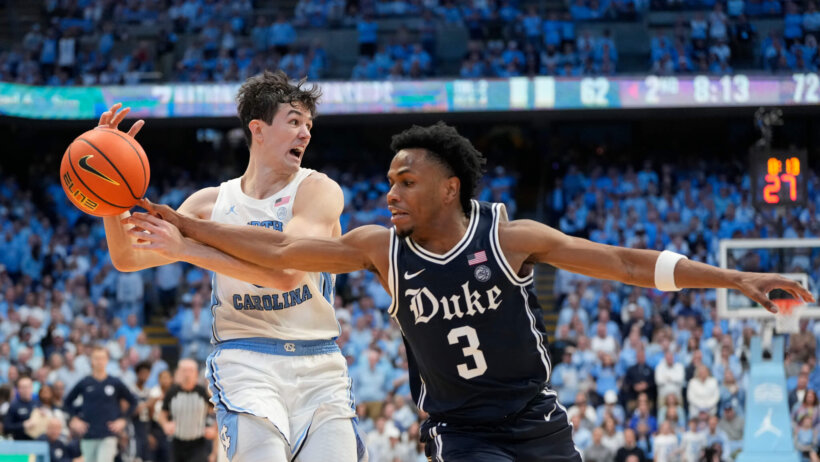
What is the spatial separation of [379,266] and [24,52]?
17.4 meters

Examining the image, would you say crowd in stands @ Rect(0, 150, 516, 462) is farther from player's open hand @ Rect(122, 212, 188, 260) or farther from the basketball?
player's open hand @ Rect(122, 212, 188, 260)

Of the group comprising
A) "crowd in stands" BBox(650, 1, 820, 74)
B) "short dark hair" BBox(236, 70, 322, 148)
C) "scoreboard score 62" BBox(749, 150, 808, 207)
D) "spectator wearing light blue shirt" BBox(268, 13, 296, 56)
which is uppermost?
"spectator wearing light blue shirt" BBox(268, 13, 296, 56)

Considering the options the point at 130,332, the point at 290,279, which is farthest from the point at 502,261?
the point at 130,332

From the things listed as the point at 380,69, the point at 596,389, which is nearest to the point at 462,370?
the point at 596,389

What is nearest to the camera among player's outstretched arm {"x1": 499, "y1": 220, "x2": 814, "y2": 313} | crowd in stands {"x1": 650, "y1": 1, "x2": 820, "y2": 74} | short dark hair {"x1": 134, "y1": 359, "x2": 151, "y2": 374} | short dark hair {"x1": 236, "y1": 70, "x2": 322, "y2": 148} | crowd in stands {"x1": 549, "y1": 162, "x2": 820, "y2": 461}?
player's outstretched arm {"x1": 499, "y1": 220, "x2": 814, "y2": 313}

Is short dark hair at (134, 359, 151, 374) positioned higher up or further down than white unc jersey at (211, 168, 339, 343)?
further down

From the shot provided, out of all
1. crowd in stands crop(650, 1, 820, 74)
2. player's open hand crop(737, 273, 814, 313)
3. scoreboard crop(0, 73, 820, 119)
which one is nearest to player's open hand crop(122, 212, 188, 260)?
player's open hand crop(737, 273, 814, 313)

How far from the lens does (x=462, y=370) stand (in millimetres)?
4301

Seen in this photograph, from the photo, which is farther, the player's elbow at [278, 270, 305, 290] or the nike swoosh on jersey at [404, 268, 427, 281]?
the player's elbow at [278, 270, 305, 290]

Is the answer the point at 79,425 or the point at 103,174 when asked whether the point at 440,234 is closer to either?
the point at 103,174

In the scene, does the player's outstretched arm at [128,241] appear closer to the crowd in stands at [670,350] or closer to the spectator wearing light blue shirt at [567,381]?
the crowd in stands at [670,350]

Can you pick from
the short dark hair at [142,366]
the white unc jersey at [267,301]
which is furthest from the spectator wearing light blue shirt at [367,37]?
the white unc jersey at [267,301]

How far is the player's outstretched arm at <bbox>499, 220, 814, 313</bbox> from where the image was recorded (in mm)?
4109

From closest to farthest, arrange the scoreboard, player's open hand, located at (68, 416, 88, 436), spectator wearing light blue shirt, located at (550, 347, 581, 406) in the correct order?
player's open hand, located at (68, 416, 88, 436)
spectator wearing light blue shirt, located at (550, 347, 581, 406)
the scoreboard
